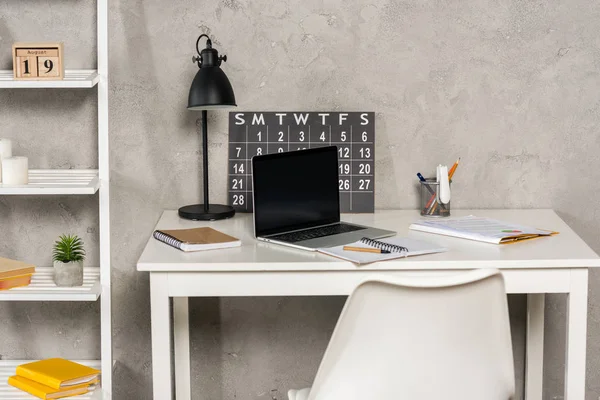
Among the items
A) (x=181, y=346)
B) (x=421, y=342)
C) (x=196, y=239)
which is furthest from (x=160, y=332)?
(x=421, y=342)

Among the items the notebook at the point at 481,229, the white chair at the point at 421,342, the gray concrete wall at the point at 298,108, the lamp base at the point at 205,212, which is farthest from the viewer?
the gray concrete wall at the point at 298,108

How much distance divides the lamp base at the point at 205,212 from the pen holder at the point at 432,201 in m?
0.60

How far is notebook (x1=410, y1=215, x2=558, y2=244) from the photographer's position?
7.16 ft

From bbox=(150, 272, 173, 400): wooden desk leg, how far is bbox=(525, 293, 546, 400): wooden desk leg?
1.23m

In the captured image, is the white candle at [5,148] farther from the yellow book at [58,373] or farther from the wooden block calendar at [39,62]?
the yellow book at [58,373]

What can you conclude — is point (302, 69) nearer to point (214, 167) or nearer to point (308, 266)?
point (214, 167)

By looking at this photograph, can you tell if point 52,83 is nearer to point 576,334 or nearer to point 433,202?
point 433,202

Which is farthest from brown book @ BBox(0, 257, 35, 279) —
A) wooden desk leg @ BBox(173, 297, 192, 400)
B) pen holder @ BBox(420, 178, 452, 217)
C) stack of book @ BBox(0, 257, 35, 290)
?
pen holder @ BBox(420, 178, 452, 217)

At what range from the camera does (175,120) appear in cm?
261

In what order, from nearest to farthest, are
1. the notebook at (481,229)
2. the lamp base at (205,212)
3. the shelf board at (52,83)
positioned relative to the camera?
the notebook at (481,229), the shelf board at (52,83), the lamp base at (205,212)

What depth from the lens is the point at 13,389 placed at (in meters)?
2.46

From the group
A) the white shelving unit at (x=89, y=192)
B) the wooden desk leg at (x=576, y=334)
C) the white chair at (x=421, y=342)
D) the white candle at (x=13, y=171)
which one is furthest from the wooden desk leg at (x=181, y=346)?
the wooden desk leg at (x=576, y=334)

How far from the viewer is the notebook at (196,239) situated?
6.88 feet

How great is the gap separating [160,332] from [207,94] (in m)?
0.72
